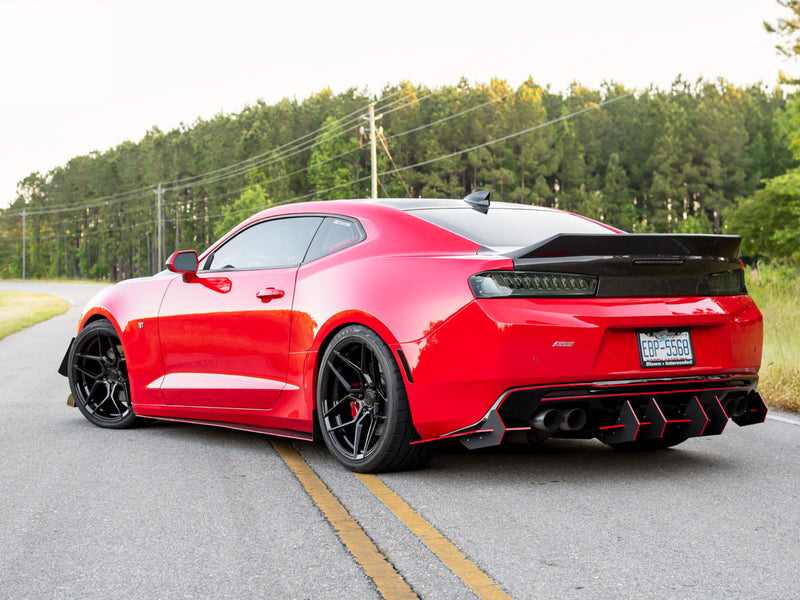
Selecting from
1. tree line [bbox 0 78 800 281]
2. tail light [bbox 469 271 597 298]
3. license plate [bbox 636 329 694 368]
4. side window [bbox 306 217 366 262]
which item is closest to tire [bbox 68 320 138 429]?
side window [bbox 306 217 366 262]

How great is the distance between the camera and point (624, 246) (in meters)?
4.77

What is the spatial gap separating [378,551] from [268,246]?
2921mm

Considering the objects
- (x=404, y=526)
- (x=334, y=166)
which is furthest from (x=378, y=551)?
(x=334, y=166)

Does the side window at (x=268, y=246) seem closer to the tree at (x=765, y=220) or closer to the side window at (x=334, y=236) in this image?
the side window at (x=334, y=236)

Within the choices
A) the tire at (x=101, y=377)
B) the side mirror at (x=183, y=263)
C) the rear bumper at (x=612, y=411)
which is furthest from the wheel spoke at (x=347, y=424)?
the tire at (x=101, y=377)

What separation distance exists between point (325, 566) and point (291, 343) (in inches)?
86.9

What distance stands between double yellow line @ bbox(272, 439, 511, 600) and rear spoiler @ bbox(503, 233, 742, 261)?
54.0 inches

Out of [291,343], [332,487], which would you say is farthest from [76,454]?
[332,487]

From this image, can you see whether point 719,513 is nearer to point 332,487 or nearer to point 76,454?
point 332,487

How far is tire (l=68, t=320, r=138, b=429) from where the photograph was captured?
7.02 metres

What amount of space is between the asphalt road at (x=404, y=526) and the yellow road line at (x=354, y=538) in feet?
0.15

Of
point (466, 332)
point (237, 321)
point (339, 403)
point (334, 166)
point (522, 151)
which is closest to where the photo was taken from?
point (466, 332)

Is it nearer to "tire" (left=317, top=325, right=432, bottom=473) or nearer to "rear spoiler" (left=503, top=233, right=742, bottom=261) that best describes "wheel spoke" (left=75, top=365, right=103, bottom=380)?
"tire" (left=317, top=325, right=432, bottom=473)

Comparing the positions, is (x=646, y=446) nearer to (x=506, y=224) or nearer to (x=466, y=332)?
(x=506, y=224)
